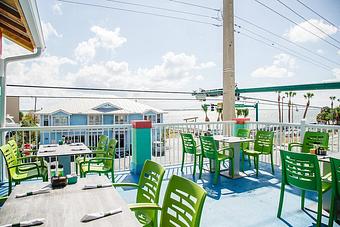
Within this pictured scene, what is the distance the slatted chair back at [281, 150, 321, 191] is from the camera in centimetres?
262

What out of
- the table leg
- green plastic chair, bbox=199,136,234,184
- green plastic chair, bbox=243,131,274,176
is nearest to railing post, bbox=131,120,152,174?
green plastic chair, bbox=199,136,234,184

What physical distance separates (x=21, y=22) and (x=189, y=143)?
3.79 m

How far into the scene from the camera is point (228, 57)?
22.9ft

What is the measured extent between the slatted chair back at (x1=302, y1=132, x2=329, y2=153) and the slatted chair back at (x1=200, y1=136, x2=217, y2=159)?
1.73m

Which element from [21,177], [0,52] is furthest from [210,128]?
[0,52]

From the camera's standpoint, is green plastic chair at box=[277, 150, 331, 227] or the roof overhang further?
the roof overhang

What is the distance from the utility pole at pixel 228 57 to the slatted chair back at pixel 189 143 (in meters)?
2.44

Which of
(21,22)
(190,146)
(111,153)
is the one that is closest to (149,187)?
(111,153)

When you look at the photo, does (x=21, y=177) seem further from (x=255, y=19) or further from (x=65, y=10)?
(x=255, y=19)

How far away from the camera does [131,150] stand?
5637 mm

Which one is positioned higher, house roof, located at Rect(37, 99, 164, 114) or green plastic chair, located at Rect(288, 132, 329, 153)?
house roof, located at Rect(37, 99, 164, 114)

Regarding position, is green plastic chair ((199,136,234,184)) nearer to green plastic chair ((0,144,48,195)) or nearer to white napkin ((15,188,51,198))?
green plastic chair ((0,144,48,195))

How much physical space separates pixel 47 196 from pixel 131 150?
3.86m

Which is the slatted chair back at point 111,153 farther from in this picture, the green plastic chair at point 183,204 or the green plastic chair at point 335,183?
the green plastic chair at point 335,183
